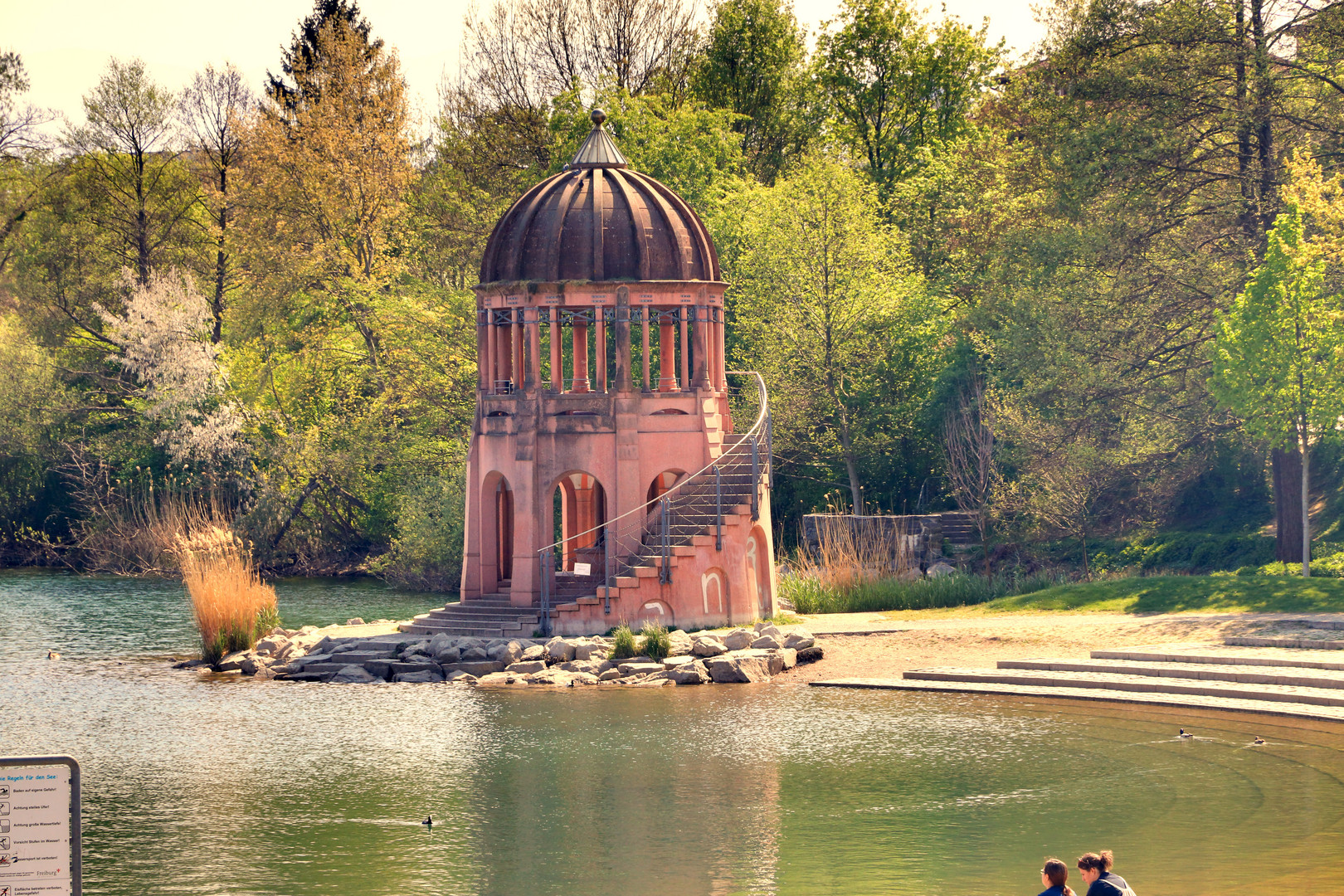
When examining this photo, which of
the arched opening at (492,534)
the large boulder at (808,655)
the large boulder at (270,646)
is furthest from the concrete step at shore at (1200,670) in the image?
the large boulder at (270,646)

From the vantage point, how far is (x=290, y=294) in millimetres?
57531

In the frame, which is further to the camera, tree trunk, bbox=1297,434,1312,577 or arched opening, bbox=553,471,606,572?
arched opening, bbox=553,471,606,572

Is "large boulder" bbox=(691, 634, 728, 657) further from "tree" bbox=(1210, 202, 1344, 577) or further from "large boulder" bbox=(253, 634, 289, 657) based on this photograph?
"tree" bbox=(1210, 202, 1344, 577)

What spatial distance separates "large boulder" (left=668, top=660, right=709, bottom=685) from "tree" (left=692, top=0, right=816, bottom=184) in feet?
106

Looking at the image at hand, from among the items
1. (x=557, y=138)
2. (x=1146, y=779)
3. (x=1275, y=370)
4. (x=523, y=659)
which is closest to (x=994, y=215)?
(x=557, y=138)

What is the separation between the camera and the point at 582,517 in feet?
129

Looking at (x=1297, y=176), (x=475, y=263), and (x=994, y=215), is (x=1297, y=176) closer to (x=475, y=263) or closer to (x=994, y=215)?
(x=994, y=215)

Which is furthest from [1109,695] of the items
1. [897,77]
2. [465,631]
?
[897,77]

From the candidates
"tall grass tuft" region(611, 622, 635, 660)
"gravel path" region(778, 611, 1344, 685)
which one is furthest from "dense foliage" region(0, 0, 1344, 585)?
"tall grass tuft" region(611, 622, 635, 660)

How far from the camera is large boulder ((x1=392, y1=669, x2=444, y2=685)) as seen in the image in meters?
30.8

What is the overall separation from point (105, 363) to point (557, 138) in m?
22.4

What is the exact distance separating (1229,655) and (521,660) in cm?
1304

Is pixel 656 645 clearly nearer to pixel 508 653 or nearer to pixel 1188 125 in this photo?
pixel 508 653

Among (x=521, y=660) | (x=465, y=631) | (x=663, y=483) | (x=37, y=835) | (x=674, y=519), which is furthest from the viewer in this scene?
(x=663, y=483)
